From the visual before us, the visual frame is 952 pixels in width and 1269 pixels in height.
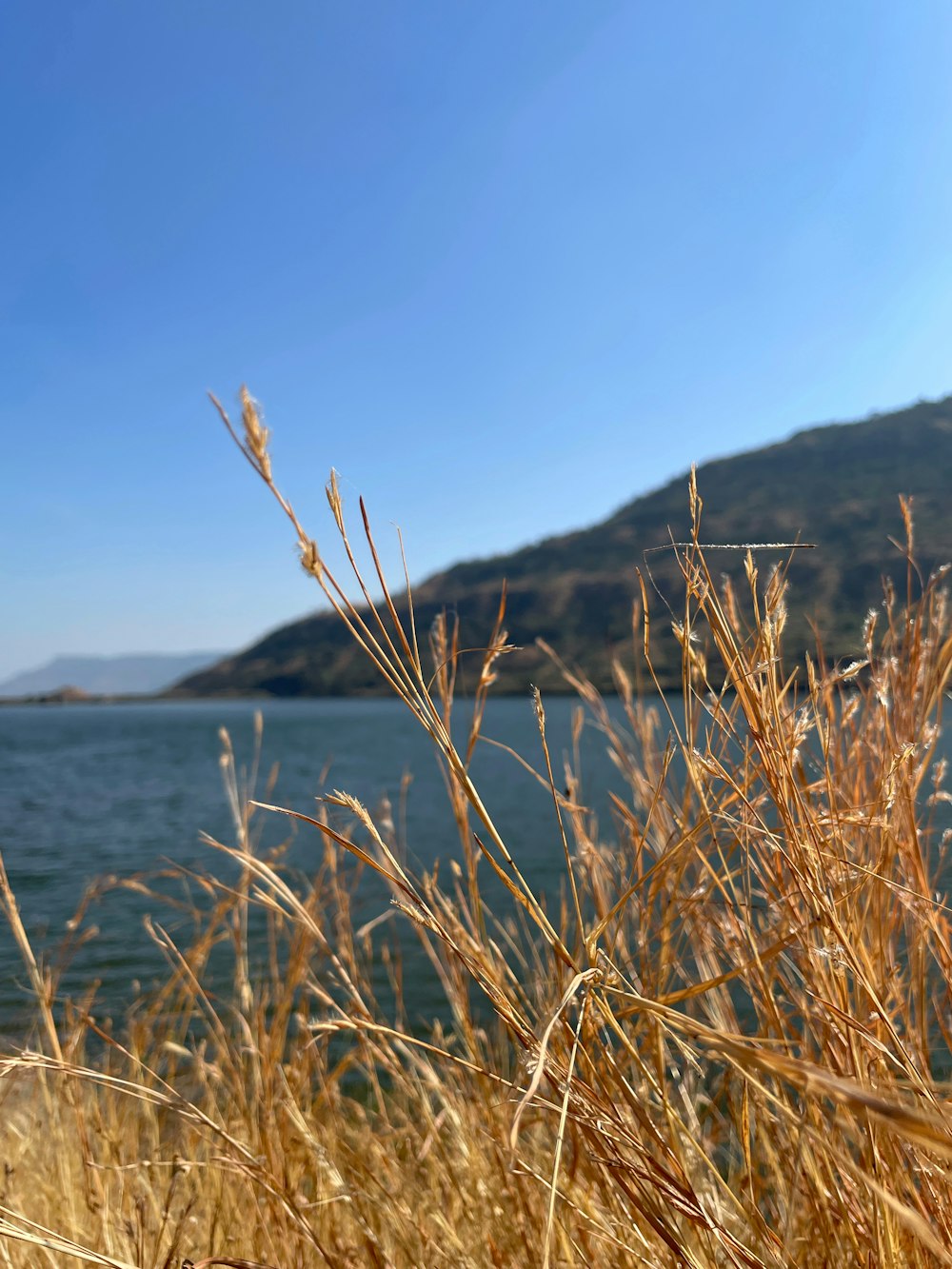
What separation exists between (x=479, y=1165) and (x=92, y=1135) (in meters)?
1.83

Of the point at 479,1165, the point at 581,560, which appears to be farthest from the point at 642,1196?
the point at 581,560

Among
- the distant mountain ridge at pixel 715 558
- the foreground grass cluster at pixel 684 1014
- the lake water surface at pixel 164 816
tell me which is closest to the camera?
the foreground grass cluster at pixel 684 1014

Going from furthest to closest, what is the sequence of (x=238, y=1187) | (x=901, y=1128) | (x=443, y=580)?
1. (x=443, y=580)
2. (x=238, y=1187)
3. (x=901, y=1128)

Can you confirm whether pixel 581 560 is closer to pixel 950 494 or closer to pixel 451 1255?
pixel 950 494

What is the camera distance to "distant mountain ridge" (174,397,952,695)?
65.6 metres

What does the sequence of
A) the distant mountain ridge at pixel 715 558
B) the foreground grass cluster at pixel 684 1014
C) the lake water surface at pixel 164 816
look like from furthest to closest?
the distant mountain ridge at pixel 715 558
the lake water surface at pixel 164 816
the foreground grass cluster at pixel 684 1014

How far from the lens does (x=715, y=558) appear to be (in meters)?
59.4

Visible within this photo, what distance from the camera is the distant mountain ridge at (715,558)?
215 ft

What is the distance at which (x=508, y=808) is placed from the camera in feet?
68.5

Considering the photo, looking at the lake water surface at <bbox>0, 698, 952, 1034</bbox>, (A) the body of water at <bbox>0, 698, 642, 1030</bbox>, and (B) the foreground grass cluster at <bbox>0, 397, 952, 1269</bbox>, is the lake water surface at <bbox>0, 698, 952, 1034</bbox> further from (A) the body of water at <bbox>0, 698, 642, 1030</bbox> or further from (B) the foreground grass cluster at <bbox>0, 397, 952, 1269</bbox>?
(B) the foreground grass cluster at <bbox>0, 397, 952, 1269</bbox>

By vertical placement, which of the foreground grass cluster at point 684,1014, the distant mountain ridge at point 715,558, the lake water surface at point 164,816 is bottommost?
the lake water surface at point 164,816

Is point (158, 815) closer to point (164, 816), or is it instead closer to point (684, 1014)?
point (164, 816)

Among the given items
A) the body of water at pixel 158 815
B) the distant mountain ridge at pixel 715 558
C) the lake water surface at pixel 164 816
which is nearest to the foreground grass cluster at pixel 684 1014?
the body of water at pixel 158 815

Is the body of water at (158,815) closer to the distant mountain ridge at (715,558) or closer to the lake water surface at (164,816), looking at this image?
the lake water surface at (164,816)
